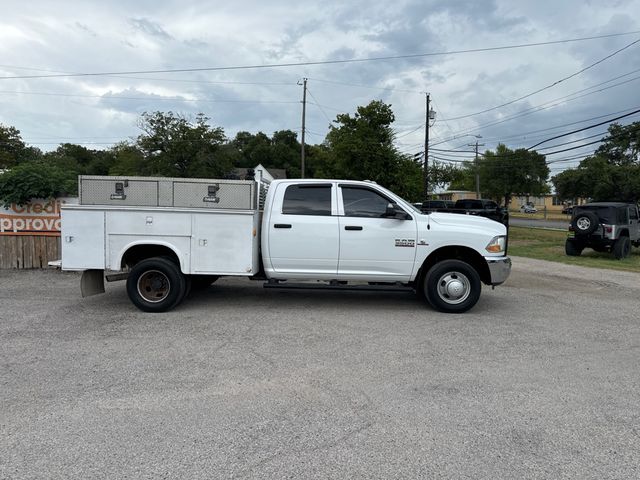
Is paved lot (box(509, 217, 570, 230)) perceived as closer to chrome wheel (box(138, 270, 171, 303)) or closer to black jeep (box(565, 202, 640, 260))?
black jeep (box(565, 202, 640, 260))

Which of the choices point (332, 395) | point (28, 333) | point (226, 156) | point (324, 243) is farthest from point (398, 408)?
point (226, 156)

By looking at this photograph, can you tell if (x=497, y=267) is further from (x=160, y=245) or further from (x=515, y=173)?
(x=515, y=173)

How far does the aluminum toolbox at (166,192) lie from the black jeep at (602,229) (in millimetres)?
13018

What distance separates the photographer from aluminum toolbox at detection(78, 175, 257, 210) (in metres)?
6.76

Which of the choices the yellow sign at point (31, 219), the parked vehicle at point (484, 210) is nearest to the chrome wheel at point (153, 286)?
the yellow sign at point (31, 219)

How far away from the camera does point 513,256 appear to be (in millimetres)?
15398

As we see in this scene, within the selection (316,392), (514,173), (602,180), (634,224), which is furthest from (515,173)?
(316,392)

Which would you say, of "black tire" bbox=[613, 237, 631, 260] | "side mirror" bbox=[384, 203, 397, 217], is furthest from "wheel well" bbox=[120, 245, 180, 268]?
"black tire" bbox=[613, 237, 631, 260]

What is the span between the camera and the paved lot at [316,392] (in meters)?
3.05

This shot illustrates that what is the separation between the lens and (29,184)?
1037 centimetres

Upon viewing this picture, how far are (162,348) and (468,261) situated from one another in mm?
4720

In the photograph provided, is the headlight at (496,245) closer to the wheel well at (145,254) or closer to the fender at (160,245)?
the fender at (160,245)

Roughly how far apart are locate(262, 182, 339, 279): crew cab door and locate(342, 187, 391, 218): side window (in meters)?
0.20

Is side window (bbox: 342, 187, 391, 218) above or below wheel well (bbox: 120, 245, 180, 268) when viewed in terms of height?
above
